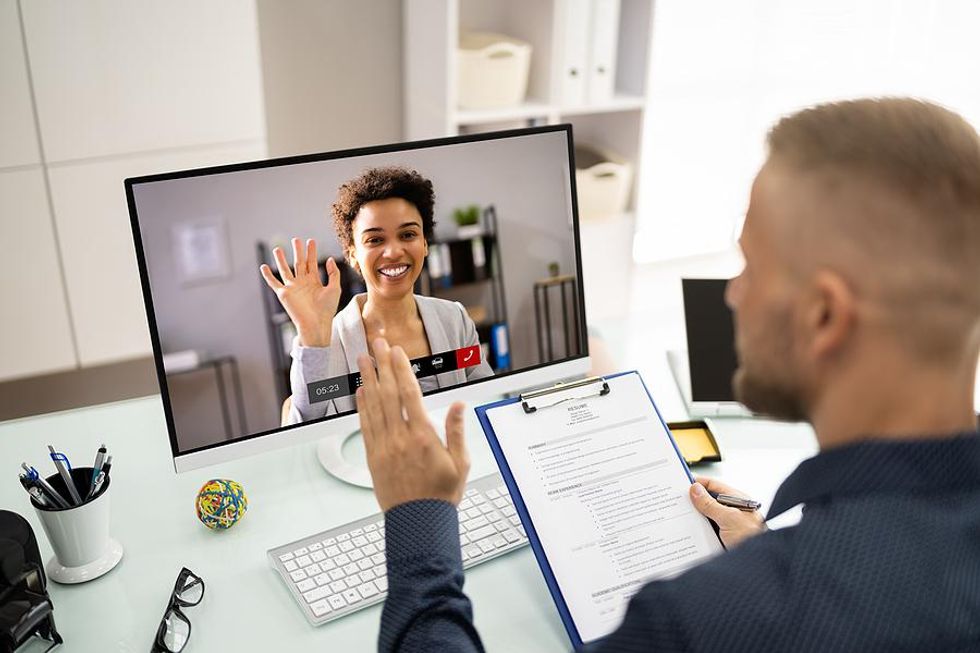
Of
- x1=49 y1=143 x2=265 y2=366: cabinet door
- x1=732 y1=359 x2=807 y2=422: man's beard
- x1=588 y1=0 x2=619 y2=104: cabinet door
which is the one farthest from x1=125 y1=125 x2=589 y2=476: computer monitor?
x1=588 y1=0 x2=619 y2=104: cabinet door

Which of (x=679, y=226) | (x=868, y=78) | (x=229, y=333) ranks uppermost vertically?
(x=868, y=78)

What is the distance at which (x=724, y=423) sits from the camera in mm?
1458

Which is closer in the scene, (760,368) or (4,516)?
(760,368)

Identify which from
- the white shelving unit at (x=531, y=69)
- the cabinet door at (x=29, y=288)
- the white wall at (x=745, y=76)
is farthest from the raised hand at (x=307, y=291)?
the white wall at (x=745, y=76)

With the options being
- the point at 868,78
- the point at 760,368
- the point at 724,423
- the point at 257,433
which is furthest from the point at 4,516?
the point at 868,78

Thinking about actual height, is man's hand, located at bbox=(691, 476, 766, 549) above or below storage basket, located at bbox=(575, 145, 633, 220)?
below

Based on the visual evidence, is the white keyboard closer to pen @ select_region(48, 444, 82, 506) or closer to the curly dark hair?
pen @ select_region(48, 444, 82, 506)

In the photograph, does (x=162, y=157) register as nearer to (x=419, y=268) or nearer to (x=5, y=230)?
(x=5, y=230)

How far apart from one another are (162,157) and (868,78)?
2.64 meters

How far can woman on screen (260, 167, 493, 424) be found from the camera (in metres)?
1.16

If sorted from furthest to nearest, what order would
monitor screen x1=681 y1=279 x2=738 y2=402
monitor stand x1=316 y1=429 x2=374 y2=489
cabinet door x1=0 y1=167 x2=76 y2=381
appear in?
cabinet door x1=0 y1=167 x2=76 y2=381 < monitor screen x1=681 y1=279 x2=738 y2=402 < monitor stand x1=316 y1=429 x2=374 y2=489

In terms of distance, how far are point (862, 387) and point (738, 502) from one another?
42 cm

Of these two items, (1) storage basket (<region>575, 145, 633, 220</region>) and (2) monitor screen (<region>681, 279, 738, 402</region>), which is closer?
(2) monitor screen (<region>681, 279, 738, 402</region>)

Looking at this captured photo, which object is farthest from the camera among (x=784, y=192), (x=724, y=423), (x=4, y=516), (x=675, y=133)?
(x=675, y=133)
